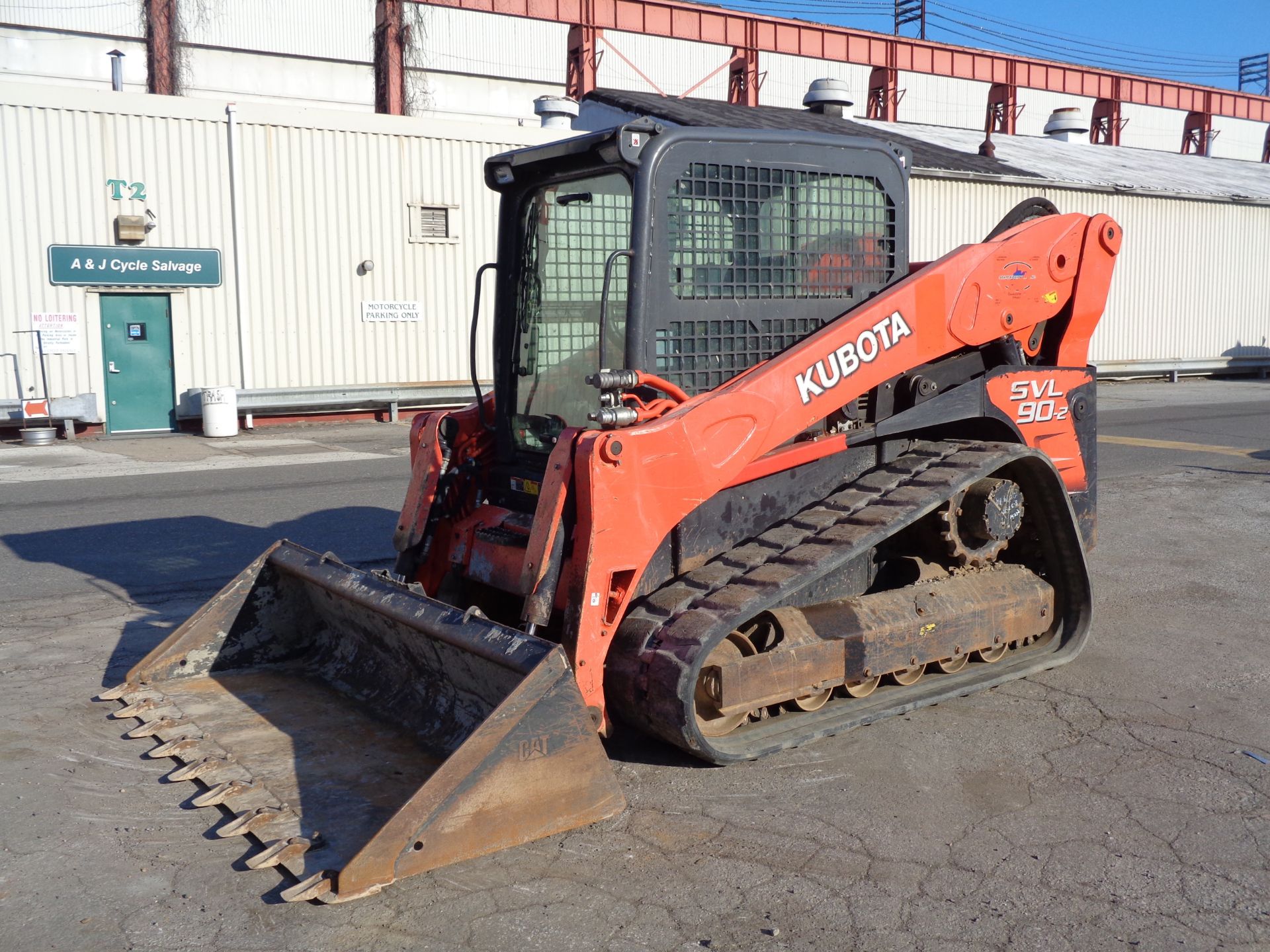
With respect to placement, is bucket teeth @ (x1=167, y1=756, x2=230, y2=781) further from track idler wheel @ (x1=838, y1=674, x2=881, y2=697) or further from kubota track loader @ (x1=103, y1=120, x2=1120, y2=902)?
track idler wheel @ (x1=838, y1=674, x2=881, y2=697)

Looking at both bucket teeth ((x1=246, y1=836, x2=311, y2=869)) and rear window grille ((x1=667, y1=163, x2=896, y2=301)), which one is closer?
bucket teeth ((x1=246, y1=836, x2=311, y2=869))

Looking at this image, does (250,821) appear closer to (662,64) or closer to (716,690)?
(716,690)

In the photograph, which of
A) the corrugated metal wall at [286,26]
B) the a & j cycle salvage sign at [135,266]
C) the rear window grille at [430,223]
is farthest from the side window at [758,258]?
the corrugated metal wall at [286,26]

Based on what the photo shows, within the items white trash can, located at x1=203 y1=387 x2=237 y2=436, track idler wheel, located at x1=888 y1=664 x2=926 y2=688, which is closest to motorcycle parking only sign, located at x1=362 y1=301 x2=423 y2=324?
white trash can, located at x1=203 y1=387 x2=237 y2=436

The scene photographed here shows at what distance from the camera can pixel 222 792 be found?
14.2 ft

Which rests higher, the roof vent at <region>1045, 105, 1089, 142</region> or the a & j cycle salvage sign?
the roof vent at <region>1045, 105, 1089, 142</region>

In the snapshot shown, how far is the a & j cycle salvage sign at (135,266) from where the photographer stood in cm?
1664

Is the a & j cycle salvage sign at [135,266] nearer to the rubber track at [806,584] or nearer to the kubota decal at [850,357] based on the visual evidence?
the rubber track at [806,584]

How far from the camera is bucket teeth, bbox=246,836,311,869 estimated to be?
12.5 ft

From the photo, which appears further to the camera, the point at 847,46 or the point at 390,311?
the point at 847,46

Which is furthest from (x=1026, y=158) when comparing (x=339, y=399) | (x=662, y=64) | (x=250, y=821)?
(x=250, y=821)

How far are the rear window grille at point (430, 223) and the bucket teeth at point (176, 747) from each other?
15429mm

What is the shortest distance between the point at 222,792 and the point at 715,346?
8.80 feet

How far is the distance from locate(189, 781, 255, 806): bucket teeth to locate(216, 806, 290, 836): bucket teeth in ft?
0.54
